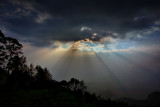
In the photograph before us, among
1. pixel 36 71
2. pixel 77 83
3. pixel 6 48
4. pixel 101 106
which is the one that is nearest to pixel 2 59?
pixel 6 48

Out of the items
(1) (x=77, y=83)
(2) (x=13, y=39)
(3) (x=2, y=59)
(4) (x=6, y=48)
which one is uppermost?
(2) (x=13, y=39)

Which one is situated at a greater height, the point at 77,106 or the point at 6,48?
the point at 6,48

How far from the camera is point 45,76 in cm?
6931

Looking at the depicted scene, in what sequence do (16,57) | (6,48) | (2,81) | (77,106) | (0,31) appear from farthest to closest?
(16,57) < (6,48) < (0,31) < (2,81) < (77,106)

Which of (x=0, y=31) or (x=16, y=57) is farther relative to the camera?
(x=16, y=57)

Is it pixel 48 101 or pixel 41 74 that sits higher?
pixel 41 74

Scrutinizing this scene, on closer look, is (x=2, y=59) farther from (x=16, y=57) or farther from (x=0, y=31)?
(x=0, y=31)

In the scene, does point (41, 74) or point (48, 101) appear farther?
point (41, 74)

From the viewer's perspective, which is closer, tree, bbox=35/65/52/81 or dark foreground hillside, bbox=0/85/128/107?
dark foreground hillside, bbox=0/85/128/107

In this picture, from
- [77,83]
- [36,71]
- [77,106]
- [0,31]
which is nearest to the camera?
[77,106]

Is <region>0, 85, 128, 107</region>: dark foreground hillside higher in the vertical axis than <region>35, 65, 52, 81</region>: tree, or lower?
lower

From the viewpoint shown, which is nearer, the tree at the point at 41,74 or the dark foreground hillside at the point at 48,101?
the dark foreground hillside at the point at 48,101

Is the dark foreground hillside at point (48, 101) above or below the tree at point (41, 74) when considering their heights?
below

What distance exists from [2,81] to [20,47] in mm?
17672
